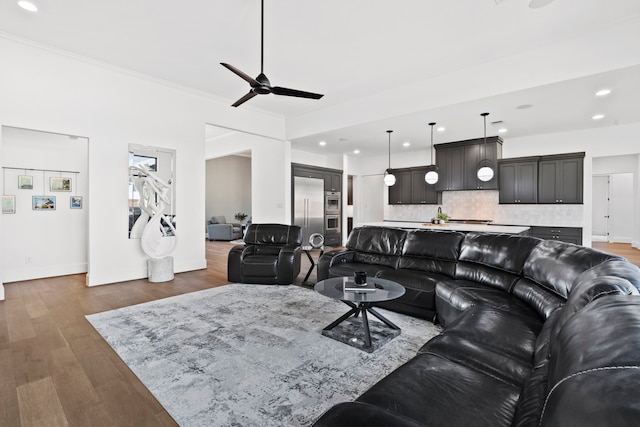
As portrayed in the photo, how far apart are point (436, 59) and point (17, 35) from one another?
5453 millimetres

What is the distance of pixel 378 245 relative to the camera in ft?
14.0

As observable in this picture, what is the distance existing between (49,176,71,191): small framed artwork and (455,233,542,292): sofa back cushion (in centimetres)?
639

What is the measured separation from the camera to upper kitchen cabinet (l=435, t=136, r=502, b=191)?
23.5 ft

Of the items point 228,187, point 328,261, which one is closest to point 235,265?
point 328,261

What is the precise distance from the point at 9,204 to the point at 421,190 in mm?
8503

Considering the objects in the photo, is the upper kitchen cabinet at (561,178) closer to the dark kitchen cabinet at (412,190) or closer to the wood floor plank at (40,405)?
the dark kitchen cabinet at (412,190)

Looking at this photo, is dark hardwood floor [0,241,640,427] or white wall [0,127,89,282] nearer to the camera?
dark hardwood floor [0,241,640,427]

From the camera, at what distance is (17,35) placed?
394 cm

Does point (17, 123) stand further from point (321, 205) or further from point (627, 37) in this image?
point (627, 37)

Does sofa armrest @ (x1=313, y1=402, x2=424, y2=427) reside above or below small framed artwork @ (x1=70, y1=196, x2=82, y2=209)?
below

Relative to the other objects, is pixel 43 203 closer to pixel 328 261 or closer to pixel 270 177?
pixel 270 177

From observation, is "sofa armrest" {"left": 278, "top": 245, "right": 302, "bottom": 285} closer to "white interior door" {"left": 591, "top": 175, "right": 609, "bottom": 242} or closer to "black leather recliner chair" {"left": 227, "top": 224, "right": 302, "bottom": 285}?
"black leather recliner chair" {"left": 227, "top": 224, "right": 302, "bottom": 285}

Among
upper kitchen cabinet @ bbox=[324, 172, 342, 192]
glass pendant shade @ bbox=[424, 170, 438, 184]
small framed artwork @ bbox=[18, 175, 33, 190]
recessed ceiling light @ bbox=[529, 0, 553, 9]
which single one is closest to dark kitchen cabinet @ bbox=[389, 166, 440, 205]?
upper kitchen cabinet @ bbox=[324, 172, 342, 192]

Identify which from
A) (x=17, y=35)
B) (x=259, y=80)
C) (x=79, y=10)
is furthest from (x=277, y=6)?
(x=17, y=35)
